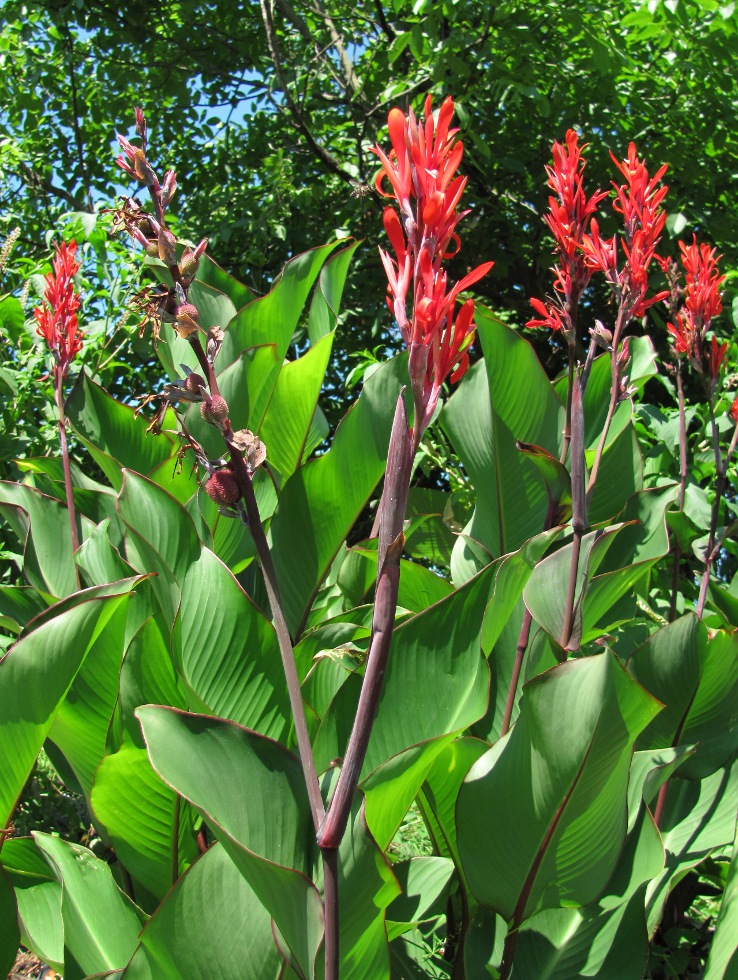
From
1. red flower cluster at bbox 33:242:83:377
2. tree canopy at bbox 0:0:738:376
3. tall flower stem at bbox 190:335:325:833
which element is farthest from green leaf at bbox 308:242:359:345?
tree canopy at bbox 0:0:738:376

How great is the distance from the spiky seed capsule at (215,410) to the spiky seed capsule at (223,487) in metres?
0.05

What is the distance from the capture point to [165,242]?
0.98 metres

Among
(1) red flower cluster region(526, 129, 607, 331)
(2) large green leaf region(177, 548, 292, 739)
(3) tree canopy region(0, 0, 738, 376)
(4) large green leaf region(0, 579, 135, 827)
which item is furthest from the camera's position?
(3) tree canopy region(0, 0, 738, 376)

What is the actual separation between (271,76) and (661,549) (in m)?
4.15

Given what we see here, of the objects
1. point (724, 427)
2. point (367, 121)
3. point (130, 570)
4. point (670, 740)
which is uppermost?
point (367, 121)

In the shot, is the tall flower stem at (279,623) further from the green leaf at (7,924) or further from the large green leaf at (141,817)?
the green leaf at (7,924)

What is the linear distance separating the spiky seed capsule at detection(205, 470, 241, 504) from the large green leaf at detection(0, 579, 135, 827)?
11.9 inches

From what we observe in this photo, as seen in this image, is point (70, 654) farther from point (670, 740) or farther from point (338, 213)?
point (338, 213)

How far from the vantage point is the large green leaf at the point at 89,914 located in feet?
3.84

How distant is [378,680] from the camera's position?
0.81m

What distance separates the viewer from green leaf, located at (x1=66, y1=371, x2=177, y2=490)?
6.97 feet

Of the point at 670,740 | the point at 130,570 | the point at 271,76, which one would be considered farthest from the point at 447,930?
the point at 271,76

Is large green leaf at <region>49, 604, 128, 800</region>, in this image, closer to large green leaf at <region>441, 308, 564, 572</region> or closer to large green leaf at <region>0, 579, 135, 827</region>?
large green leaf at <region>0, 579, 135, 827</region>

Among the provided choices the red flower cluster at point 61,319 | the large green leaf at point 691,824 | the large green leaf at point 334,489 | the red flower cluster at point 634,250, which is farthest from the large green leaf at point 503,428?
the red flower cluster at point 61,319
